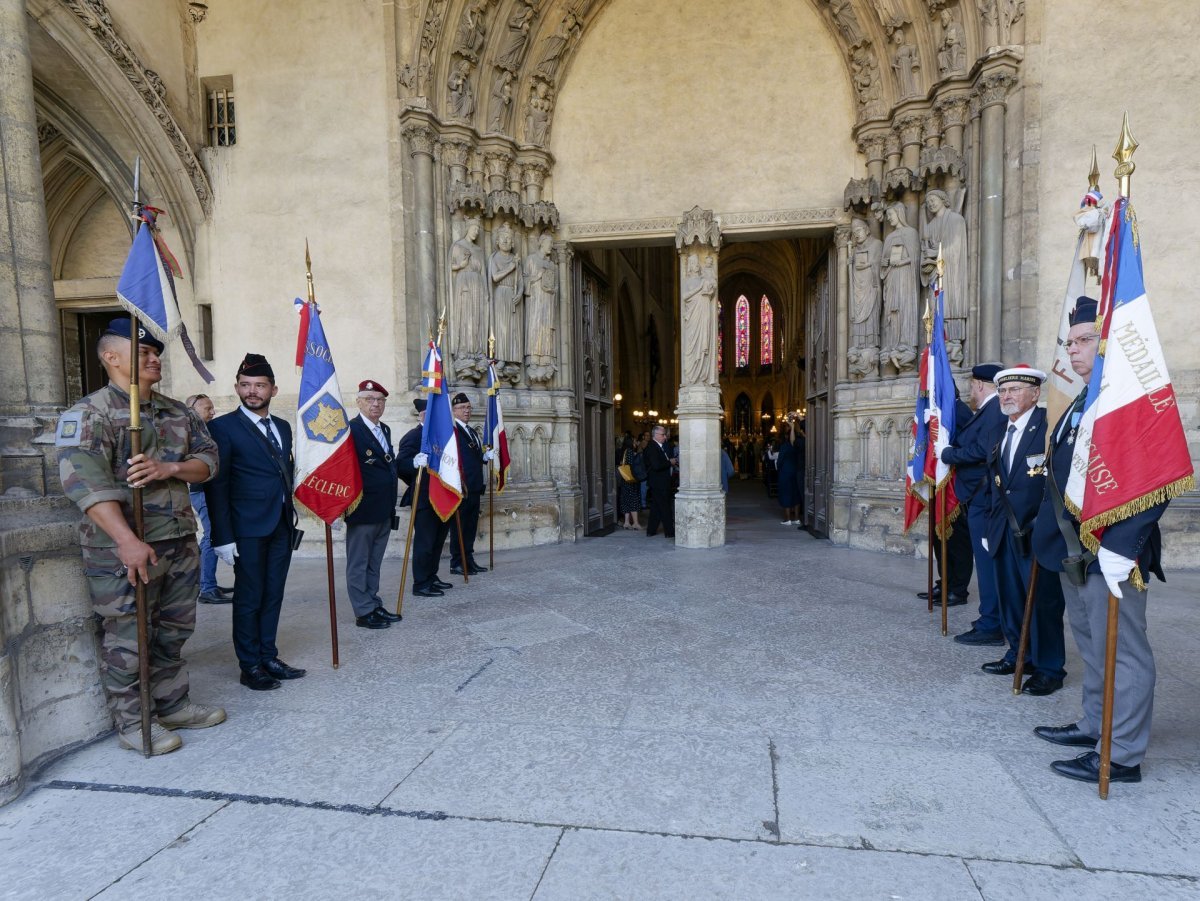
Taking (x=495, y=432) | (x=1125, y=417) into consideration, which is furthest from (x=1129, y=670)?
(x=495, y=432)

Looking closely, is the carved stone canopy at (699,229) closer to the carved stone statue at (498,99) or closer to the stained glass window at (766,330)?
the carved stone statue at (498,99)

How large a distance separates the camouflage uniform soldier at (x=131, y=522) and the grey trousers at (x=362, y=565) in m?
1.51

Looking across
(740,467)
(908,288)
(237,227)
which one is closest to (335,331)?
(237,227)

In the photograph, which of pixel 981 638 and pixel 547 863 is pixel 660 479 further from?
pixel 547 863

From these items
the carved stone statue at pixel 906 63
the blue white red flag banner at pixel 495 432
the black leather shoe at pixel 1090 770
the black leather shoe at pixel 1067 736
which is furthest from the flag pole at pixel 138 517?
the carved stone statue at pixel 906 63

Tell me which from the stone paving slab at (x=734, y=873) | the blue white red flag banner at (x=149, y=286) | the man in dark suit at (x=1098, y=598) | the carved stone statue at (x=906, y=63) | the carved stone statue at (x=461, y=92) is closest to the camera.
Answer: the stone paving slab at (x=734, y=873)

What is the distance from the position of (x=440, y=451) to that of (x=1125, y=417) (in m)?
4.49

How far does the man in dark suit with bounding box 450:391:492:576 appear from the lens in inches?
231

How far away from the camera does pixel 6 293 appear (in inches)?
106

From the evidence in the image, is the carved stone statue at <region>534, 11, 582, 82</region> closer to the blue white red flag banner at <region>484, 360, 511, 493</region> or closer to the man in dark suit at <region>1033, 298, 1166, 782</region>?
the blue white red flag banner at <region>484, 360, 511, 493</region>

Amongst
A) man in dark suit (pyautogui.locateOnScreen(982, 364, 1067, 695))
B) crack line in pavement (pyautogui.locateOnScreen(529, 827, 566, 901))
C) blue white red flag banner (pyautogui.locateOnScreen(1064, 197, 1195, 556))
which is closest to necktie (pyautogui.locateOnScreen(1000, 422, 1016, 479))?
man in dark suit (pyautogui.locateOnScreen(982, 364, 1067, 695))

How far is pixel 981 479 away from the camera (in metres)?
4.07

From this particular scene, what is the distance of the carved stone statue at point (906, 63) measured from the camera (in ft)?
23.8

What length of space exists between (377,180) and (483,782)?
726 cm
